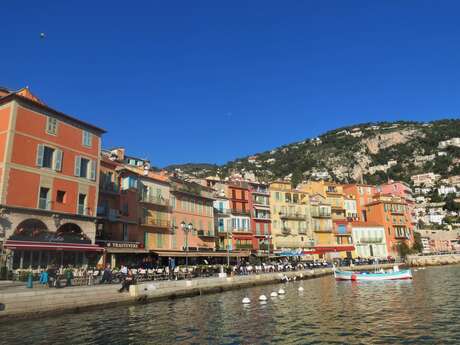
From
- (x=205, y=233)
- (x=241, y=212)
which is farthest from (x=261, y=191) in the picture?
(x=205, y=233)

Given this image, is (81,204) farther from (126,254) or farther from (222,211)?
(222,211)

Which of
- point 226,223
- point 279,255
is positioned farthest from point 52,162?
point 279,255

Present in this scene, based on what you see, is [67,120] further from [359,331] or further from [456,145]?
[456,145]

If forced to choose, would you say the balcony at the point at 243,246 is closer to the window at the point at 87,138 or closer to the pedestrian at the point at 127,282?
the window at the point at 87,138

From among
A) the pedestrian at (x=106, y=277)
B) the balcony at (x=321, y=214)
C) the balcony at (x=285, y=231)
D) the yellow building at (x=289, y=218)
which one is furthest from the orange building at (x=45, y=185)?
the balcony at (x=321, y=214)

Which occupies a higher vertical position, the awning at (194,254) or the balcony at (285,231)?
the balcony at (285,231)

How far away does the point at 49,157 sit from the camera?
112 ft

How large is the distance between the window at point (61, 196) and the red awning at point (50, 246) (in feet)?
12.5

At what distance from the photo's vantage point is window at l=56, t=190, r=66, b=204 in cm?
3434

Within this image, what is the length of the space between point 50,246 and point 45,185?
17.1 feet

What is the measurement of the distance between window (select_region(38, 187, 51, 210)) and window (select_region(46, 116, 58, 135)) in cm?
481

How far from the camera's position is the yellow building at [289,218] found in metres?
74.4

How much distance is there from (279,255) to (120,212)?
31509mm

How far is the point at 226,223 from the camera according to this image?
2601 inches
